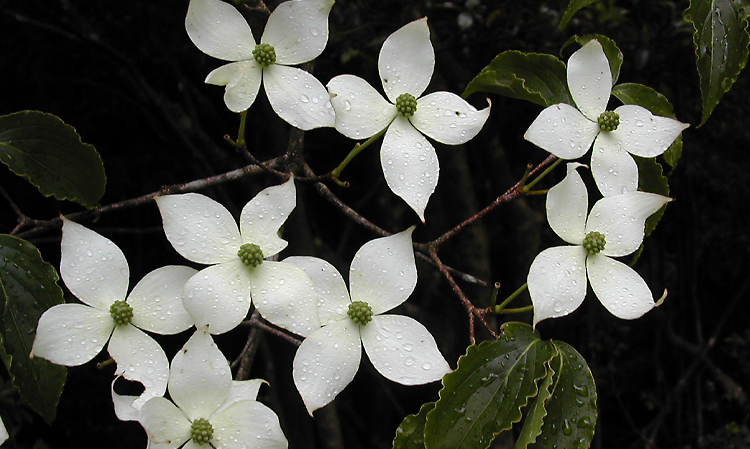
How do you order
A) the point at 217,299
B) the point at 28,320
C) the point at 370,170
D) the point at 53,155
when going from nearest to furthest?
the point at 217,299 < the point at 28,320 < the point at 53,155 < the point at 370,170

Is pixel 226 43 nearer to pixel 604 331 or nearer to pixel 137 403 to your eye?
pixel 137 403

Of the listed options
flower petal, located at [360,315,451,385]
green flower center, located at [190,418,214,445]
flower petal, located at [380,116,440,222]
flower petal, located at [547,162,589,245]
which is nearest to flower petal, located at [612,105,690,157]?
flower petal, located at [547,162,589,245]

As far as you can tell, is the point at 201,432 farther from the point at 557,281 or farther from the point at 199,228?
the point at 557,281

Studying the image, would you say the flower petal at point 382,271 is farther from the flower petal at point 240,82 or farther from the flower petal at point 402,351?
the flower petal at point 240,82

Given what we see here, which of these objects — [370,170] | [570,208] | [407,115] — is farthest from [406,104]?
[370,170]

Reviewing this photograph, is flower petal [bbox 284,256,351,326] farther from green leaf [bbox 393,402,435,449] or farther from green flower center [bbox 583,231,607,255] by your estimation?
green flower center [bbox 583,231,607,255]

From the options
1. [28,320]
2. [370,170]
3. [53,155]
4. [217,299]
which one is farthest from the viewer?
[370,170]
